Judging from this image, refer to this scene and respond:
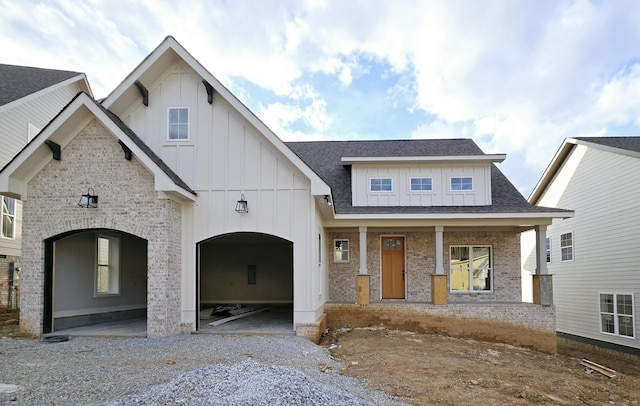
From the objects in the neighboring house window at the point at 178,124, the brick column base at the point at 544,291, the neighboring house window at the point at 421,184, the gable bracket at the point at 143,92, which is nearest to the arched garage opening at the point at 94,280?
the neighboring house window at the point at 178,124

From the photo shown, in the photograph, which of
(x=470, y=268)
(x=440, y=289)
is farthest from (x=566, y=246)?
(x=440, y=289)

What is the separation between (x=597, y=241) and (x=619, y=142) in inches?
139

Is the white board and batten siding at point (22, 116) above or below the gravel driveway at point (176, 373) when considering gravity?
above

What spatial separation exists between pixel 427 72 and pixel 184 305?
15244 millimetres

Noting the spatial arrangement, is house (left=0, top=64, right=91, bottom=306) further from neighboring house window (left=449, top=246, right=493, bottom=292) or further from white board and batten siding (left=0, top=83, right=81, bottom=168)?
neighboring house window (left=449, top=246, right=493, bottom=292)

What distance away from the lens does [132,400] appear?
5430 millimetres

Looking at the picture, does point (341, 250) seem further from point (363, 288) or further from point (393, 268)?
point (363, 288)

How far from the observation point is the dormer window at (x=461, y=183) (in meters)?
15.1

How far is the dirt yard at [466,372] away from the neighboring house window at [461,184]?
4.91 metres

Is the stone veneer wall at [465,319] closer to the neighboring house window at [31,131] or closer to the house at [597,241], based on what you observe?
the house at [597,241]

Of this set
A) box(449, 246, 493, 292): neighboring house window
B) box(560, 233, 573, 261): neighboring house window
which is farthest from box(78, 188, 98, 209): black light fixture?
box(560, 233, 573, 261): neighboring house window

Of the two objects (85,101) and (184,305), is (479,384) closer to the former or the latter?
(184,305)

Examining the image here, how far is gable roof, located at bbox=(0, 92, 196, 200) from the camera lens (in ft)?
31.8

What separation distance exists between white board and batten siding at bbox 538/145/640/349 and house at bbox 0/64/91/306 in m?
19.7
